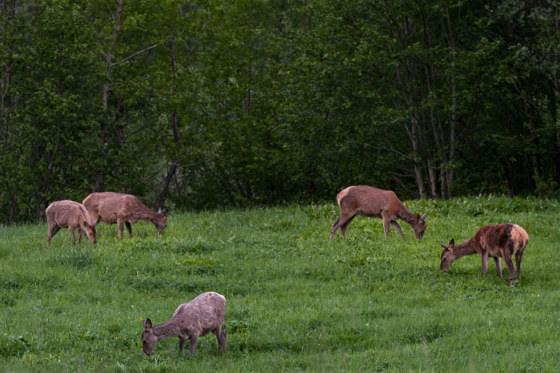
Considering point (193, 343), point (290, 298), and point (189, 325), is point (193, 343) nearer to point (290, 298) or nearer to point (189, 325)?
point (189, 325)

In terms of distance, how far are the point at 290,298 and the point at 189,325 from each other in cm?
378

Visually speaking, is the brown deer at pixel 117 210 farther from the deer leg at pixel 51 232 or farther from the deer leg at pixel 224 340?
the deer leg at pixel 224 340

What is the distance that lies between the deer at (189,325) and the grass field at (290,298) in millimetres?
271

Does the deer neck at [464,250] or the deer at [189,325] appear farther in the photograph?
the deer neck at [464,250]

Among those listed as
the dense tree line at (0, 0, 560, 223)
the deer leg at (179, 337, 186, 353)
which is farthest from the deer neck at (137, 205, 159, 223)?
the deer leg at (179, 337, 186, 353)

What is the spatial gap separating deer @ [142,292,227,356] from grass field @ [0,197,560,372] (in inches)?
10.7

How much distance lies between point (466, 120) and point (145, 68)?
14.6m

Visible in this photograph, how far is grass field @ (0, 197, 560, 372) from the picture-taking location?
932 cm

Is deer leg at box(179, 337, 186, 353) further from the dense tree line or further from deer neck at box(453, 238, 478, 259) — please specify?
the dense tree line

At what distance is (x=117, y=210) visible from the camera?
19.0 meters

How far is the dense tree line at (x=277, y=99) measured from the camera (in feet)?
86.7

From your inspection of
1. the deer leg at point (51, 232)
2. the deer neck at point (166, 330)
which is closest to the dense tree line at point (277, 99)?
the deer leg at point (51, 232)

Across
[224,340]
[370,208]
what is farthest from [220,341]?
[370,208]

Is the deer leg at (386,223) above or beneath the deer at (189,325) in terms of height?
beneath
